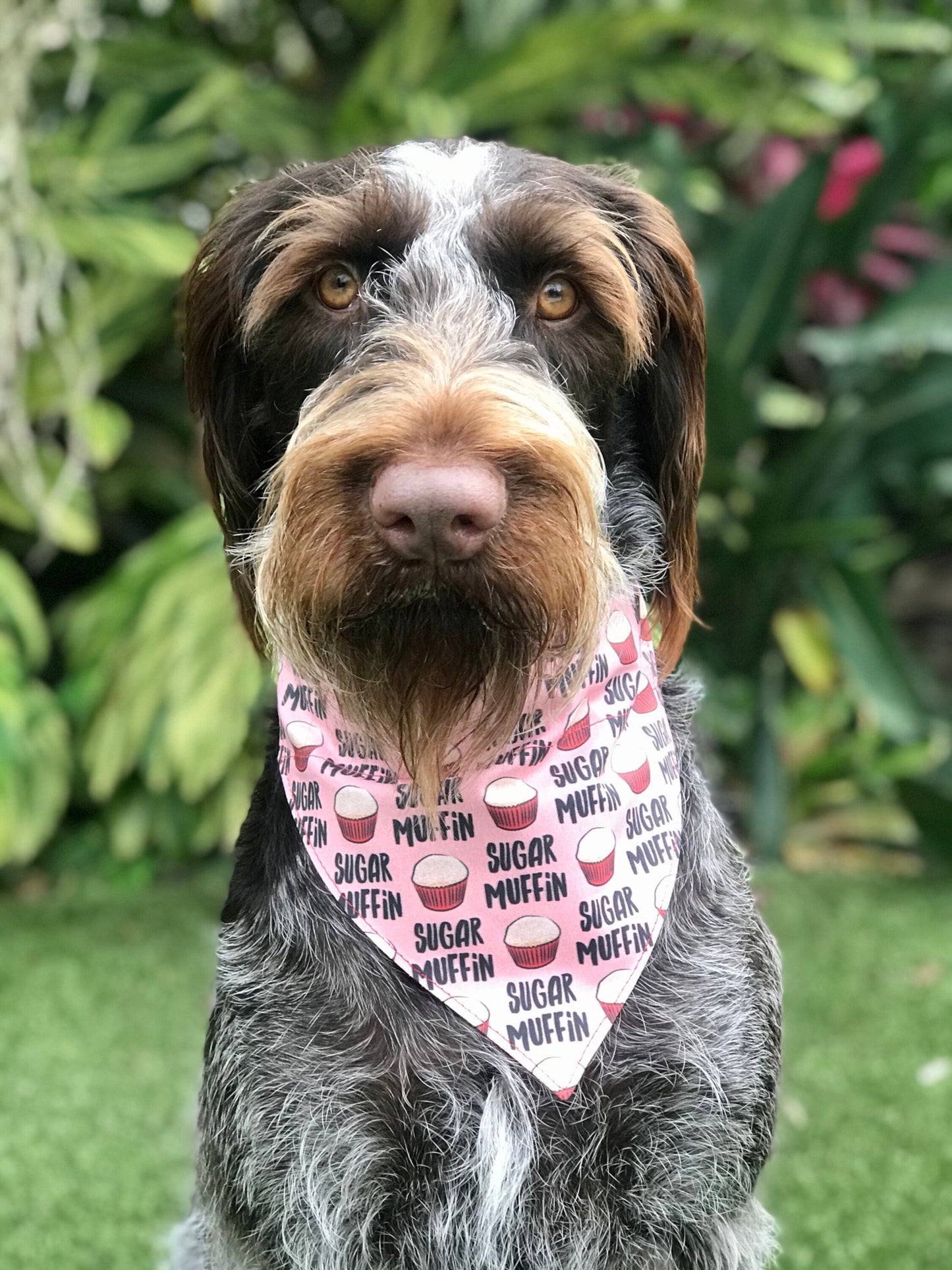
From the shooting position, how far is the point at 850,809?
546 centimetres

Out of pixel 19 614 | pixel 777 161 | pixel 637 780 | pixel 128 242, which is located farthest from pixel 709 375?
pixel 637 780

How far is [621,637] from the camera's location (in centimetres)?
205

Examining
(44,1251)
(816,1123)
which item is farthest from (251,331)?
(816,1123)

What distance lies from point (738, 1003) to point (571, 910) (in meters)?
0.29

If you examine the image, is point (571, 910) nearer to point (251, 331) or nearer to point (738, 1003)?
point (738, 1003)

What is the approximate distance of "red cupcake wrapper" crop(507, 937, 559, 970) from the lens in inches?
80.8

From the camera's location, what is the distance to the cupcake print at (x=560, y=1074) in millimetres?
1901

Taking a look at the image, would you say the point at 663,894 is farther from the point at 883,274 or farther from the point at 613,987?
the point at 883,274

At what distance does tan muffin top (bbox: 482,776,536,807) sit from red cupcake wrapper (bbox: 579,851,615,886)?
0.14 meters

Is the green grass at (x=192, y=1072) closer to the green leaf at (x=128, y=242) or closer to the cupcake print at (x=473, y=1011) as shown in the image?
the cupcake print at (x=473, y=1011)

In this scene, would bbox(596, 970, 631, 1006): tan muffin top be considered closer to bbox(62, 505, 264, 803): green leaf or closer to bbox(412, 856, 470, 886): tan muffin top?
bbox(412, 856, 470, 886): tan muffin top

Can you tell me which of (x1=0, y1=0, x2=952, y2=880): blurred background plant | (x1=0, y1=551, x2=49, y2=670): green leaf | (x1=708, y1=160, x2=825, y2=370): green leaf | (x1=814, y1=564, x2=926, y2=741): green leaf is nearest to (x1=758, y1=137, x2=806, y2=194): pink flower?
(x1=0, y1=0, x2=952, y2=880): blurred background plant

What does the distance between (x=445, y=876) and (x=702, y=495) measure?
3.16 meters

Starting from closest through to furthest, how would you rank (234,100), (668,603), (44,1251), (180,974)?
(668,603) < (44,1251) < (180,974) < (234,100)
